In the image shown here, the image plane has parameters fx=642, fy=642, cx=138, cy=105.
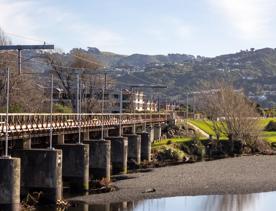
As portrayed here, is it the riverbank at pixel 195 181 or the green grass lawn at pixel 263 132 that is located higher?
the green grass lawn at pixel 263 132

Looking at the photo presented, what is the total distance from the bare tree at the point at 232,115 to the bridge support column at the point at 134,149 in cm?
2479

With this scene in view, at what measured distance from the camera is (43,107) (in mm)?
89688

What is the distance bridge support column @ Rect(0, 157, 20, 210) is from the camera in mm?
36812

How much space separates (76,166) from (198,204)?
1040 cm

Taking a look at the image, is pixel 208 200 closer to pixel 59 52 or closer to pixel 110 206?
pixel 110 206

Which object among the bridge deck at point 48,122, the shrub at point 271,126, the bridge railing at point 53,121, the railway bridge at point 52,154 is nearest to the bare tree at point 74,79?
the bridge railing at point 53,121

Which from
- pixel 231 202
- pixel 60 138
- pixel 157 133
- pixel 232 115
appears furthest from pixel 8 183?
pixel 157 133

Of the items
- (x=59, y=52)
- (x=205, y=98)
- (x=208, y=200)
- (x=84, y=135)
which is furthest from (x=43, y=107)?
(x=208, y=200)

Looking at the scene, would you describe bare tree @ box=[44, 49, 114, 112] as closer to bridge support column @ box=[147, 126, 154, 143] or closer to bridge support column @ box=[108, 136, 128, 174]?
bridge support column @ box=[147, 126, 154, 143]

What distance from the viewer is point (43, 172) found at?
142 feet

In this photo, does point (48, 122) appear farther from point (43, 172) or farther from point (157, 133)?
point (157, 133)

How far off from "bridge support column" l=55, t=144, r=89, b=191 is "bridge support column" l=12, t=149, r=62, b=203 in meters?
7.07

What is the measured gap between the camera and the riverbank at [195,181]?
49531mm

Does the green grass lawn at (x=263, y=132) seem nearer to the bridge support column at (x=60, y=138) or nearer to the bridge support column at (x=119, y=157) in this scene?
the bridge support column at (x=119, y=157)
